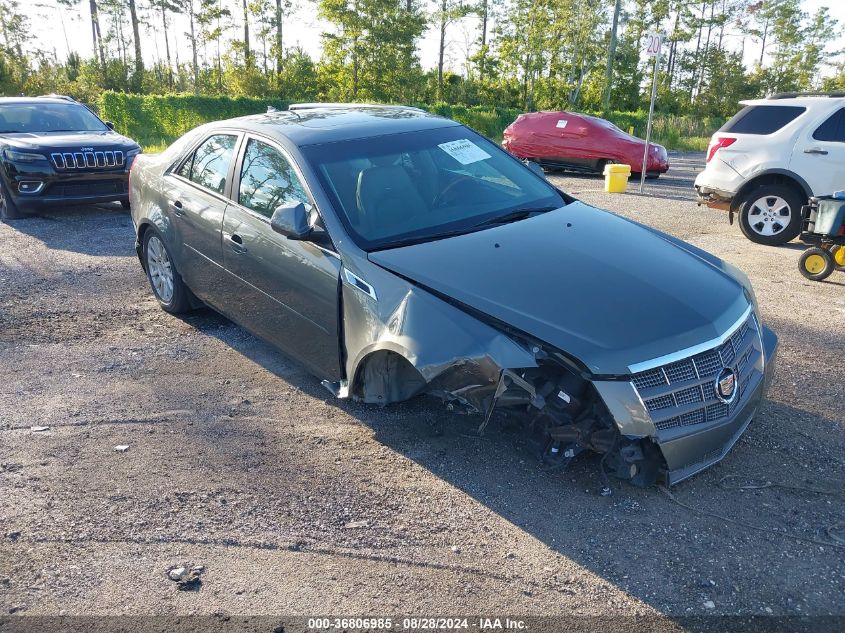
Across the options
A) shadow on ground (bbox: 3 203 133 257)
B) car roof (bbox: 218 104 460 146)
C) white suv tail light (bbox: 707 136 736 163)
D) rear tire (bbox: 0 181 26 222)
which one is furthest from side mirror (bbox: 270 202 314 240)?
rear tire (bbox: 0 181 26 222)

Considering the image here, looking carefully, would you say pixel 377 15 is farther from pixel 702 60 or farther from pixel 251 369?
pixel 251 369

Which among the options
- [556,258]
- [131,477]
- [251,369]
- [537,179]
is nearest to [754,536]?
[556,258]

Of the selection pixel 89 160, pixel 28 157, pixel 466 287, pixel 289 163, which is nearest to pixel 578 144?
pixel 89 160

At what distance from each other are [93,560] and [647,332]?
259 centimetres

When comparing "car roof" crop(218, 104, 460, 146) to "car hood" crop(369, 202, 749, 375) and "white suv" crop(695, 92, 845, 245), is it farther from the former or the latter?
"white suv" crop(695, 92, 845, 245)

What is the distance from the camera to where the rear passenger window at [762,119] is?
8.69 metres

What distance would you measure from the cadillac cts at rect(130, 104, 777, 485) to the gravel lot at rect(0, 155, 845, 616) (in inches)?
11.5

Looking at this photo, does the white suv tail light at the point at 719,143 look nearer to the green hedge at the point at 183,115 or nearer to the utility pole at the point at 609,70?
the green hedge at the point at 183,115

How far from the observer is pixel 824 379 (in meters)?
4.66

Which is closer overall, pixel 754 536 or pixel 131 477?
pixel 754 536

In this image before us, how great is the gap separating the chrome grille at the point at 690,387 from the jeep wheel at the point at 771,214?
6239mm

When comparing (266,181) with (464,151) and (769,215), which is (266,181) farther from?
(769,215)

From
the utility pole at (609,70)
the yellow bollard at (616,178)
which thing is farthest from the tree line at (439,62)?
the yellow bollard at (616,178)

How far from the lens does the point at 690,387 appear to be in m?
3.06
